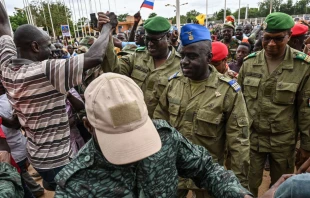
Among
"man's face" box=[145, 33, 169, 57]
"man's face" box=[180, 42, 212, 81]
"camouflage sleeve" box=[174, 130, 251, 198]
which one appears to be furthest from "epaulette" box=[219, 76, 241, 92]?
"man's face" box=[145, 33, 169, 57]

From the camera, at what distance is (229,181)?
1.38 meters

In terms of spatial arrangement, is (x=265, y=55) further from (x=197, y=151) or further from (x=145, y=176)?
(x=145, y=176)

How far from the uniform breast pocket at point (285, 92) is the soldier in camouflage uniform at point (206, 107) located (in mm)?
700

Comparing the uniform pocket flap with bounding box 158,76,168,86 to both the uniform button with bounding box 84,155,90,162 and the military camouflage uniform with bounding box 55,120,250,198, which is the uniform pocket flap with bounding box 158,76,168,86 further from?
the uniform button with bounding box 84,155,90,162

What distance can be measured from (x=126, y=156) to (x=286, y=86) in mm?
2064

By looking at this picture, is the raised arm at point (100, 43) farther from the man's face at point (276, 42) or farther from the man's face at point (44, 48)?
the man's face at point (276, 42)

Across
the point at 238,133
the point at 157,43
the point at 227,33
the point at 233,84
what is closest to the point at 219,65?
the point at 157,43

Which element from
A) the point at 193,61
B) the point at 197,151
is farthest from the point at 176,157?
the point at 193,61

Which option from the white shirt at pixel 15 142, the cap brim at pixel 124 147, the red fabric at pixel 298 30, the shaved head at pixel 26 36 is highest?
the shaved head at pixel 26 36

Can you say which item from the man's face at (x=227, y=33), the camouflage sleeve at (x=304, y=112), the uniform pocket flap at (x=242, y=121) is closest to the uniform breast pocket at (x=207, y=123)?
the uniform pocket flap at (x=242, y=121)

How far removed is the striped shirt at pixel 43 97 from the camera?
74.0 inches

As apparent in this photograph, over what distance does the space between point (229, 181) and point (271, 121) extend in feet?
4.95

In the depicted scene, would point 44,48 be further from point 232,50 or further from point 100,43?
point 232,50

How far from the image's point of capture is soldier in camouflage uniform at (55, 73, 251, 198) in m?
1.04
